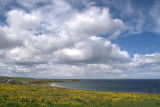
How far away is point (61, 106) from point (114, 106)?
276 inches

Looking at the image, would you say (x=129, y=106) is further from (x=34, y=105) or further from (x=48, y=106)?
(x=34, y=105)

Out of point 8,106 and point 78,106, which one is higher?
point 8,106

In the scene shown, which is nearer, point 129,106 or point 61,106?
point 61,106

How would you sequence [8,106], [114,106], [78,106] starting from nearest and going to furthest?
[8,106] → [78,106] → [114,106]

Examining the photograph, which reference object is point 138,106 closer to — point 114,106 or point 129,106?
point 129,106

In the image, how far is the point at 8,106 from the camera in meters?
11.9

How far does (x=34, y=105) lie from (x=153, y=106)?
50.0 feet

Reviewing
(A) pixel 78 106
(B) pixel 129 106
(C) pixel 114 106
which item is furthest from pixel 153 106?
(A) pixel 78 106

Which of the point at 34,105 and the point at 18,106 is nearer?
the point at 18,106

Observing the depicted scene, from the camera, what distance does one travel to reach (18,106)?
12359 mm

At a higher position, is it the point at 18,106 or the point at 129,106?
the point at 18,106

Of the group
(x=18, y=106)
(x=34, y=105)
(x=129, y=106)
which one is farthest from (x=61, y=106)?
(x=129, y=106)

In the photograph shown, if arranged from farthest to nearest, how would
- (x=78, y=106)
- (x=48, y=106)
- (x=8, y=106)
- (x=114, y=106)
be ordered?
(x=114, y=106)
(x=78, y=106)
(x=48, y=106)
(x=8, y=106)

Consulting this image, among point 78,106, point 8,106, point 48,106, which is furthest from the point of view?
point 78,106
